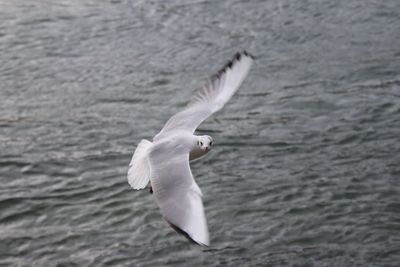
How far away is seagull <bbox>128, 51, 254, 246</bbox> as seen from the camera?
509cm

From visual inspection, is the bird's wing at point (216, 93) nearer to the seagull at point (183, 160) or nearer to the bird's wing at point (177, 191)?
the seagull at point (183, 160)

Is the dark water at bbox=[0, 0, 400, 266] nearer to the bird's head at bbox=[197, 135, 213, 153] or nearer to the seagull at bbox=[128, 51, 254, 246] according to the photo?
the seagull at bbox=[128, 51, 254, 246]

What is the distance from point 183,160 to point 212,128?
312cm

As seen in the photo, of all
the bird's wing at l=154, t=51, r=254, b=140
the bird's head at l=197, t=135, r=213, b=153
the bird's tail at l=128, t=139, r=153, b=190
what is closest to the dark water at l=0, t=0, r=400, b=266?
the bird's wing at l=154, t=51, r=254, b=140

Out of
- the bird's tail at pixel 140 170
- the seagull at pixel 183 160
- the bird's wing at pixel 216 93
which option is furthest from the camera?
the bird's wing at pixel 216 93

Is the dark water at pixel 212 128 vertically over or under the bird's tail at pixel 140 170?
under

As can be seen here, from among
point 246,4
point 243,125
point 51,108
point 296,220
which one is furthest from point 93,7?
point 296,220

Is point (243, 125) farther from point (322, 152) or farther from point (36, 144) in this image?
point (36, 144)

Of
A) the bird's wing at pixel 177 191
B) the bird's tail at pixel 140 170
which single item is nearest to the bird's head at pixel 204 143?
the bird's wing at pixel 177 191

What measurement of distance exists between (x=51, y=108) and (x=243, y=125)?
1.89m

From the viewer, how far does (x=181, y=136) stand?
6281mm

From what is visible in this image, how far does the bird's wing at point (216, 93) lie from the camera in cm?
680

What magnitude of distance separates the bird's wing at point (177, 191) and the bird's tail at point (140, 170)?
54 millimetres

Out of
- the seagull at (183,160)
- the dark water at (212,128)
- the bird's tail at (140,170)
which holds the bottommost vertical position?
the dark water at (212,128)
